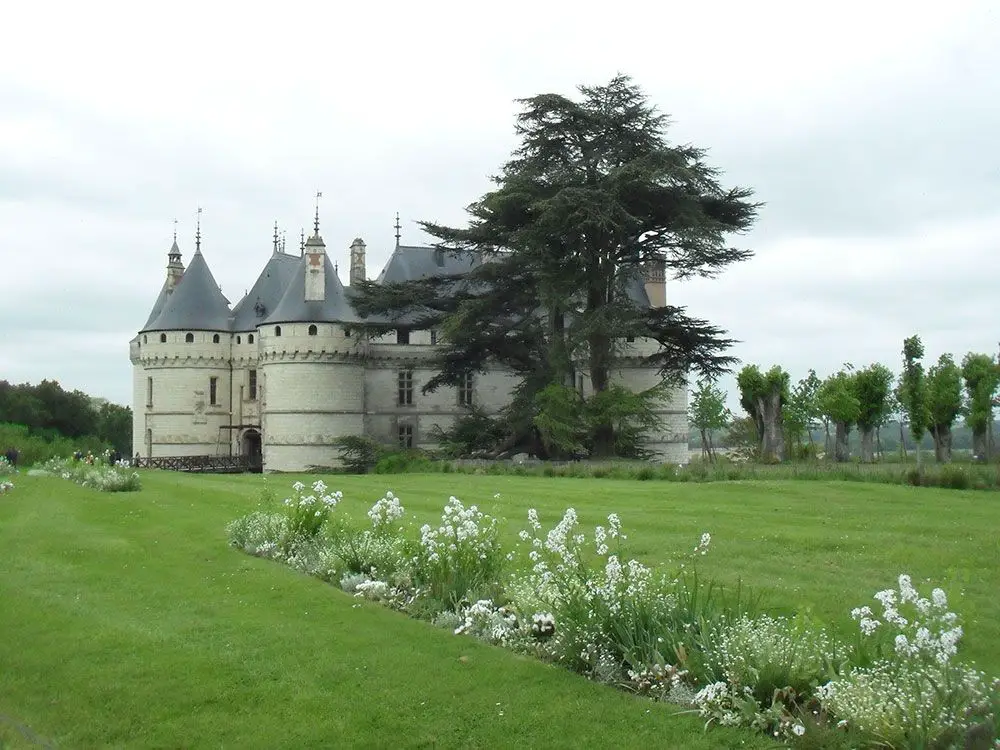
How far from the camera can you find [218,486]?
74.9 ft

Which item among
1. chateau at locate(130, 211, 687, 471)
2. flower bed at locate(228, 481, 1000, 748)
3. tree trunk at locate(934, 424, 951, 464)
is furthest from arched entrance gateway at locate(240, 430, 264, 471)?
flower bed at locate(228, 481, 1000, 748)

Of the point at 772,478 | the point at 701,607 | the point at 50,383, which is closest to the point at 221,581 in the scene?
the point at 701,607

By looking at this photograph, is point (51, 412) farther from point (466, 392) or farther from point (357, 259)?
point (466, 392)

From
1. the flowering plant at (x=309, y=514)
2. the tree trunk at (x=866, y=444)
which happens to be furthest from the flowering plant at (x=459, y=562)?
the tree trunk at (x=866, y=444)

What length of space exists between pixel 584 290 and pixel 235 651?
89.2 ft

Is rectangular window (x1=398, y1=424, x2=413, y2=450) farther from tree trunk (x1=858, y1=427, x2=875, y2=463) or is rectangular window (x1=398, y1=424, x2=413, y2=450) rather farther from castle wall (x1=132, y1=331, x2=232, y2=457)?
tree trunk (x1=858, y1=427, x2=875, y2=463)

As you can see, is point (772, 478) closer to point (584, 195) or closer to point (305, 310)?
point (584, 195)

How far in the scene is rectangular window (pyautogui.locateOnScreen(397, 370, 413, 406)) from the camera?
44375 mm

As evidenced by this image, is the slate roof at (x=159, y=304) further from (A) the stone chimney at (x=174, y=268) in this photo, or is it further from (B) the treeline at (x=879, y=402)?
(B) the treeline at (x=879, y=402)

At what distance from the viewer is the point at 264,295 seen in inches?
1843

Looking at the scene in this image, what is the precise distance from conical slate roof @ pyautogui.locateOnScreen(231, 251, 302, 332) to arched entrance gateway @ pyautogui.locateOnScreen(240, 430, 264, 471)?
15.7ft

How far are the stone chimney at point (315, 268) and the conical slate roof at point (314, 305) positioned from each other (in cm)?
9

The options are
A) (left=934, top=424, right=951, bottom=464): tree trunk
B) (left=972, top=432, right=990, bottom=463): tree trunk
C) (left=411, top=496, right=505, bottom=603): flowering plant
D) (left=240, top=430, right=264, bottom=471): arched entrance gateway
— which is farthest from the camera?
(left=240, top=430, right=264, bottom=471): arched entrance gateway

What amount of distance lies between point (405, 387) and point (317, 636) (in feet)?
120
